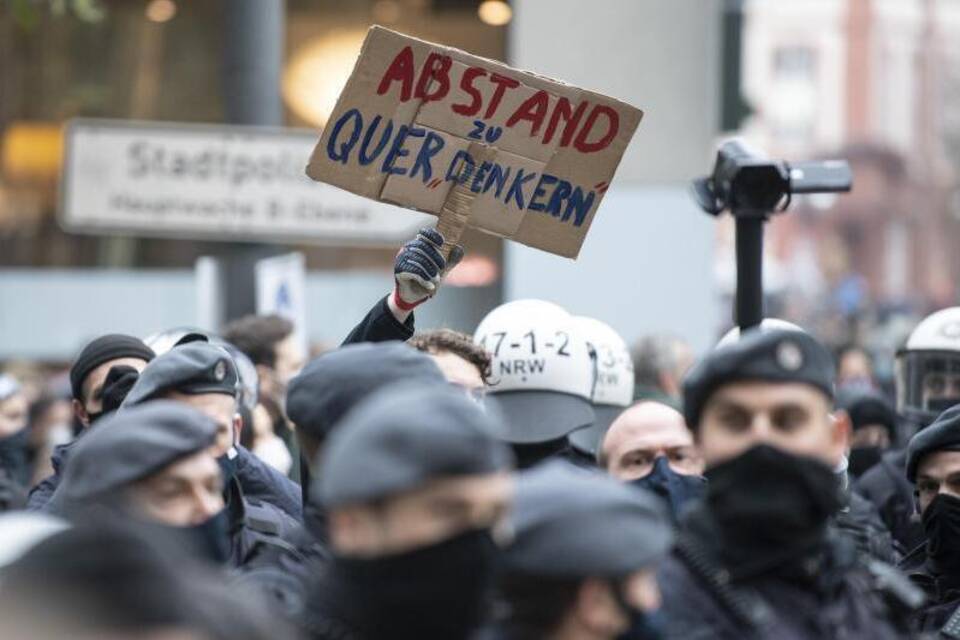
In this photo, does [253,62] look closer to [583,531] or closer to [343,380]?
[343,380]

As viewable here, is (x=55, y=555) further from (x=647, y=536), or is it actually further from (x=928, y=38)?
(x=928, y=38)

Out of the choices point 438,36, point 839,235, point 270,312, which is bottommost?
point 839,235

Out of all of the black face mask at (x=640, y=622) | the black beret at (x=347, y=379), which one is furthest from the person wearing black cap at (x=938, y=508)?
the black face mask at (x=640, y=622)

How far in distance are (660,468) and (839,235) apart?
266 ft

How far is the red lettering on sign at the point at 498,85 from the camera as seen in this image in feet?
18.4

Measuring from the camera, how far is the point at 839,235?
85438mm

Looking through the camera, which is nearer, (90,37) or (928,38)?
(90,37)

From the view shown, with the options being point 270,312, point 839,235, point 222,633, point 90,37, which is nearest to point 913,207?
point 839,235

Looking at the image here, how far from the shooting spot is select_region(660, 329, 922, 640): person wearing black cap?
385 cm

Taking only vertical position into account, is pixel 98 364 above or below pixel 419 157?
below

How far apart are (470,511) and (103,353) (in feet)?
11.1

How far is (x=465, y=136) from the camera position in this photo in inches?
226

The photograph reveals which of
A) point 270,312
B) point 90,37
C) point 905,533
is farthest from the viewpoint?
point 90,37

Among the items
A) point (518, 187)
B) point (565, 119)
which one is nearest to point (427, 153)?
point (518, 187)
